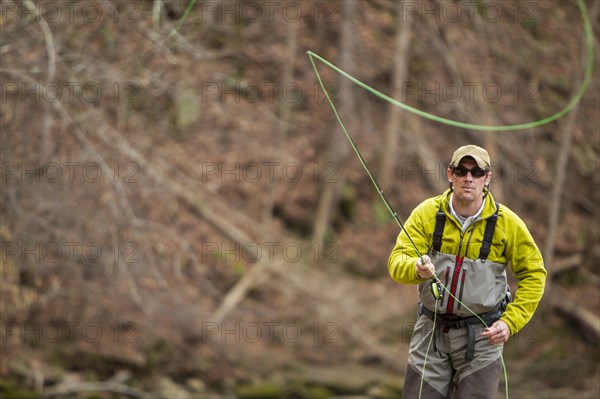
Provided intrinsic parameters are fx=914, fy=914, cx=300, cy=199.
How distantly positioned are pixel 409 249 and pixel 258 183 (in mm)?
9276

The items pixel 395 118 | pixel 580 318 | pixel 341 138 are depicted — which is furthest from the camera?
pixel 341 138

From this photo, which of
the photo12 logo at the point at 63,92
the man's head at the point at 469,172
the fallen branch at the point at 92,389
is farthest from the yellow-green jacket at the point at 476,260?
the fallen branch at the point at 92,389

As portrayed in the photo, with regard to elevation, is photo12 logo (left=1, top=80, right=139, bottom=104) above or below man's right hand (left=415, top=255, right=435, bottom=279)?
above

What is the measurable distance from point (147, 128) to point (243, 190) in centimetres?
242

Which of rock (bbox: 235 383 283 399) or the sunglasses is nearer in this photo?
the sunglasses

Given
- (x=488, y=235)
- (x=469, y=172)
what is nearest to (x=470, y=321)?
(x=488, y=235)

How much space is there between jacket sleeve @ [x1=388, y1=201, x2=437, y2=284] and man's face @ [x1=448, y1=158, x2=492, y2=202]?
0.63ft

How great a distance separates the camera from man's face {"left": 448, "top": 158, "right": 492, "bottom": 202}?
378 centimetres

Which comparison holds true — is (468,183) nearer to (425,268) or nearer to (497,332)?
(425,268)

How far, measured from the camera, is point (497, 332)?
380cm

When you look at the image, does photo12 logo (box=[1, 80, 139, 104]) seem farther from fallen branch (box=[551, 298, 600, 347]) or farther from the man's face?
fallen branch (box=[551, 298, 600, 347])

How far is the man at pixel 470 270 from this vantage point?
3.81 m

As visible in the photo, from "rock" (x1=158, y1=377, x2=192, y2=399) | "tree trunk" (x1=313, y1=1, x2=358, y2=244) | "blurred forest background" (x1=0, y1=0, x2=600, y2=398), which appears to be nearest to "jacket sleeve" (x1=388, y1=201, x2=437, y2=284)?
"blurred forest background" (x1=0, y1=0, x2=600, y2=398)

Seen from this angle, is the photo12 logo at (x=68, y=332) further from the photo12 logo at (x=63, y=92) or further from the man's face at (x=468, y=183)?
the man's face at (x=468, y=183)
